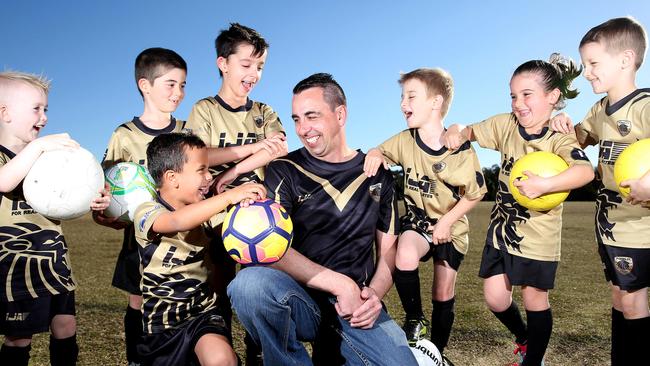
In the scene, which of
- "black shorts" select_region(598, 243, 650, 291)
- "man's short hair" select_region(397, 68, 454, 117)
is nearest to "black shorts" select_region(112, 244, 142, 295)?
"man's short hair" select_region(397, 68, 454, 117)

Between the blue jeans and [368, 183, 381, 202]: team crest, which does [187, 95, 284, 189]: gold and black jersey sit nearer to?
[368, 183, 381, 202]: team crest

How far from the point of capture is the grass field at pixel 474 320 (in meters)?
5.21

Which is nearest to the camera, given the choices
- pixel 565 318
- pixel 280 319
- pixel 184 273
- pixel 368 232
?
pixel 280 319

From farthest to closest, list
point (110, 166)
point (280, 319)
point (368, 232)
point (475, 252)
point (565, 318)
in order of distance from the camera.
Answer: point (475, 252) < point (565, 318) < point (110, 166) < point (368, 232) < point (280, 319)

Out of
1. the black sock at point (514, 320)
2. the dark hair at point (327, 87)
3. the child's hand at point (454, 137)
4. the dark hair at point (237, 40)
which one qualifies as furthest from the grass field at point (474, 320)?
the dark hair at point (237, 40)

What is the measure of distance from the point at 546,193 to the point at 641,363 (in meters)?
1.60

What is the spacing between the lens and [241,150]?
4336 millimetres

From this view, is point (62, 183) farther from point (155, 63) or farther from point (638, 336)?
point (638, 336)

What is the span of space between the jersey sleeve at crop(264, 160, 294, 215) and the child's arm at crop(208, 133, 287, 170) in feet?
1.50

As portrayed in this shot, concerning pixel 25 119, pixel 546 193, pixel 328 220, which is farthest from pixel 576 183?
pixel 25 119

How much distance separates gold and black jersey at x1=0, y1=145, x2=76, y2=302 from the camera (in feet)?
12.4

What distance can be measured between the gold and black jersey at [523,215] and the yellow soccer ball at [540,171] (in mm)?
231

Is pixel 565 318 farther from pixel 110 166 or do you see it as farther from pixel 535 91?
pixel 110 166

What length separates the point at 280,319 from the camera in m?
3.26
